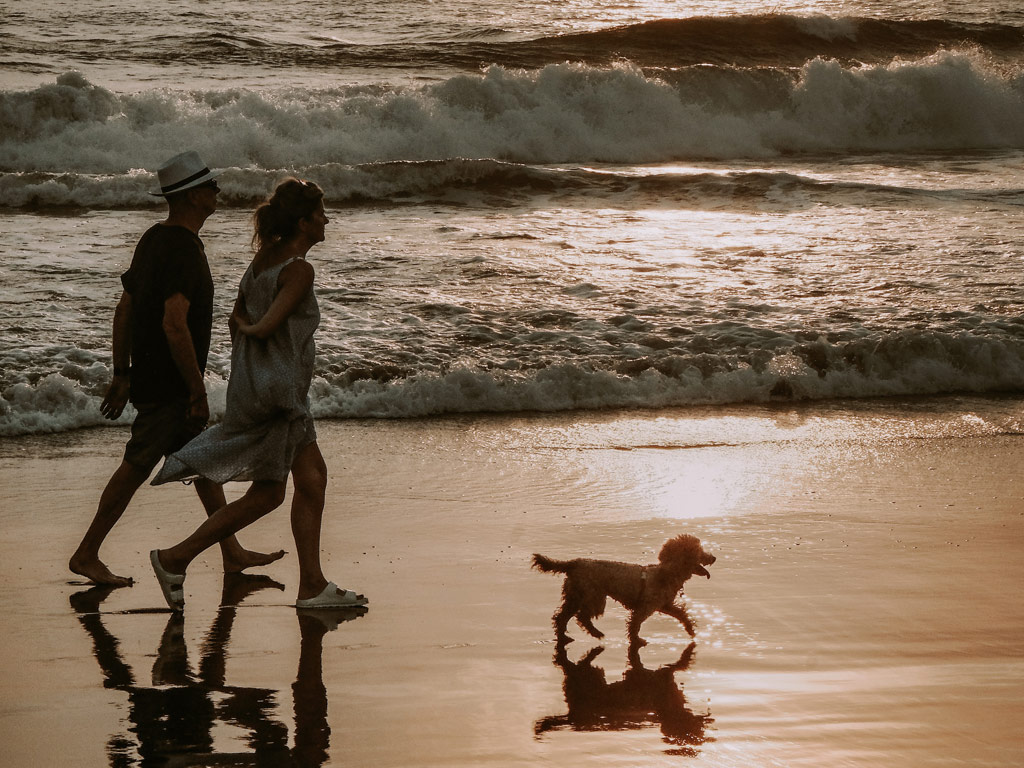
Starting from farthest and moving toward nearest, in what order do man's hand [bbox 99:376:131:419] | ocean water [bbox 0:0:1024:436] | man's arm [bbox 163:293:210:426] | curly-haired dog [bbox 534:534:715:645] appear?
ocean water [bbox 0:0:1024:436] < man's hand [bbox 99:376:131:419] < man's arm [bbox 163:293:210:426] < curly-haired dog [bbox 534:534:715:645]

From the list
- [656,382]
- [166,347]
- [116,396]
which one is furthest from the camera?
[656,382]

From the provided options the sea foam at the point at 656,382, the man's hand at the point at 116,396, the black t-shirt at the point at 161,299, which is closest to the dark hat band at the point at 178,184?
the black t-shirt at the point at 161,299

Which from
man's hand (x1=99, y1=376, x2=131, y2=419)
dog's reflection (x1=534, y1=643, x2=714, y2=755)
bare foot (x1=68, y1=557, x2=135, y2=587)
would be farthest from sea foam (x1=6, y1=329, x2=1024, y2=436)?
dog's reflection (x1=534, y1=643, x2=714, y2=755)

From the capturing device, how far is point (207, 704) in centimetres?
382

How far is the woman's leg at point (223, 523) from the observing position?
4.68 metres

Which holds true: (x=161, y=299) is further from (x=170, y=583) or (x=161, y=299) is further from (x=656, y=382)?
(x=656, y=382)

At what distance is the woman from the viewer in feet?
15.0

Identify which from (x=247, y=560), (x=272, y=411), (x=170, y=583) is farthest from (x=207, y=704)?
(x=247, y=560)

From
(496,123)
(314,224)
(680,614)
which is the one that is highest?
(496,123)

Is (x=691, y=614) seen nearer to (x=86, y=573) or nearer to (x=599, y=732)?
(x=599, y=732)

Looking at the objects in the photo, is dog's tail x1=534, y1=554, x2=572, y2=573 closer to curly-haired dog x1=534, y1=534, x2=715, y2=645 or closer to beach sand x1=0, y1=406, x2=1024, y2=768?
curly-haired dog x1=534, y1=534, x2=715, y2=645

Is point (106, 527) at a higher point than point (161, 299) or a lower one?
lower

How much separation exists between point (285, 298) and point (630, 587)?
5.19 ft

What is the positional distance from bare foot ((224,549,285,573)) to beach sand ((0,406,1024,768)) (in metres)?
0.08
